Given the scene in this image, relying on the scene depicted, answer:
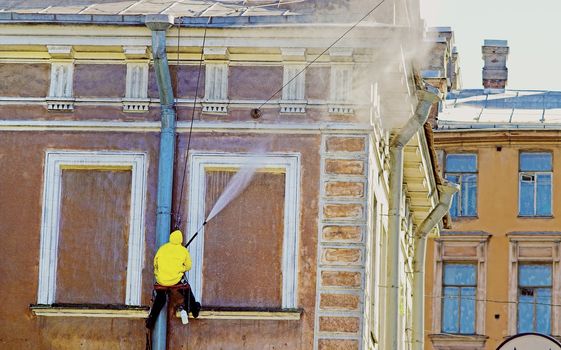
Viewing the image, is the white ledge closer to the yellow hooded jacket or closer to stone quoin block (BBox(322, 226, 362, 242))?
the yellow hooded jacket

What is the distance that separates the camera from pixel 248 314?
16.4 metres

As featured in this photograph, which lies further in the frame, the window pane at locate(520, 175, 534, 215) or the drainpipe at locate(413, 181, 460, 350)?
the window pane at locate(520, 175, 534, 215)

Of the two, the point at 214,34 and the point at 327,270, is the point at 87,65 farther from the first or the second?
the point at 327,270

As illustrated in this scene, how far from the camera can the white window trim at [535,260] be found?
3941cm

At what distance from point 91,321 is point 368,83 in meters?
3.52

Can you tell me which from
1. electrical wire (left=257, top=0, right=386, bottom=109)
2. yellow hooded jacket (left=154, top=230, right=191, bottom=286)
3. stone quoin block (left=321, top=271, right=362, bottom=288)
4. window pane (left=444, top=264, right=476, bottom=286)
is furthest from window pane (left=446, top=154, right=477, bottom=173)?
yellow hooded jacket (left=154, top=230, right=191, bottom=286)

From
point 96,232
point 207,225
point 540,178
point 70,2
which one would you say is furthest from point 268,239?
point 540,178

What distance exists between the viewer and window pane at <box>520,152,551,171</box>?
131ft

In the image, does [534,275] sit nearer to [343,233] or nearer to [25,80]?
[343,233]

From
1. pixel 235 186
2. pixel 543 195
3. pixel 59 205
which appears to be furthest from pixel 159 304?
pixel 543 195

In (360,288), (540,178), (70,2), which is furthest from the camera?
(540,178)

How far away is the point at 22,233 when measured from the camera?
55.2 ft

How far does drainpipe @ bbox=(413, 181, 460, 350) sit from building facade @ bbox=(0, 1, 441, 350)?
6208mm

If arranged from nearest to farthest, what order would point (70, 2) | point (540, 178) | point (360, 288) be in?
point (360, 288), point (70, 2), point (540, 178)
